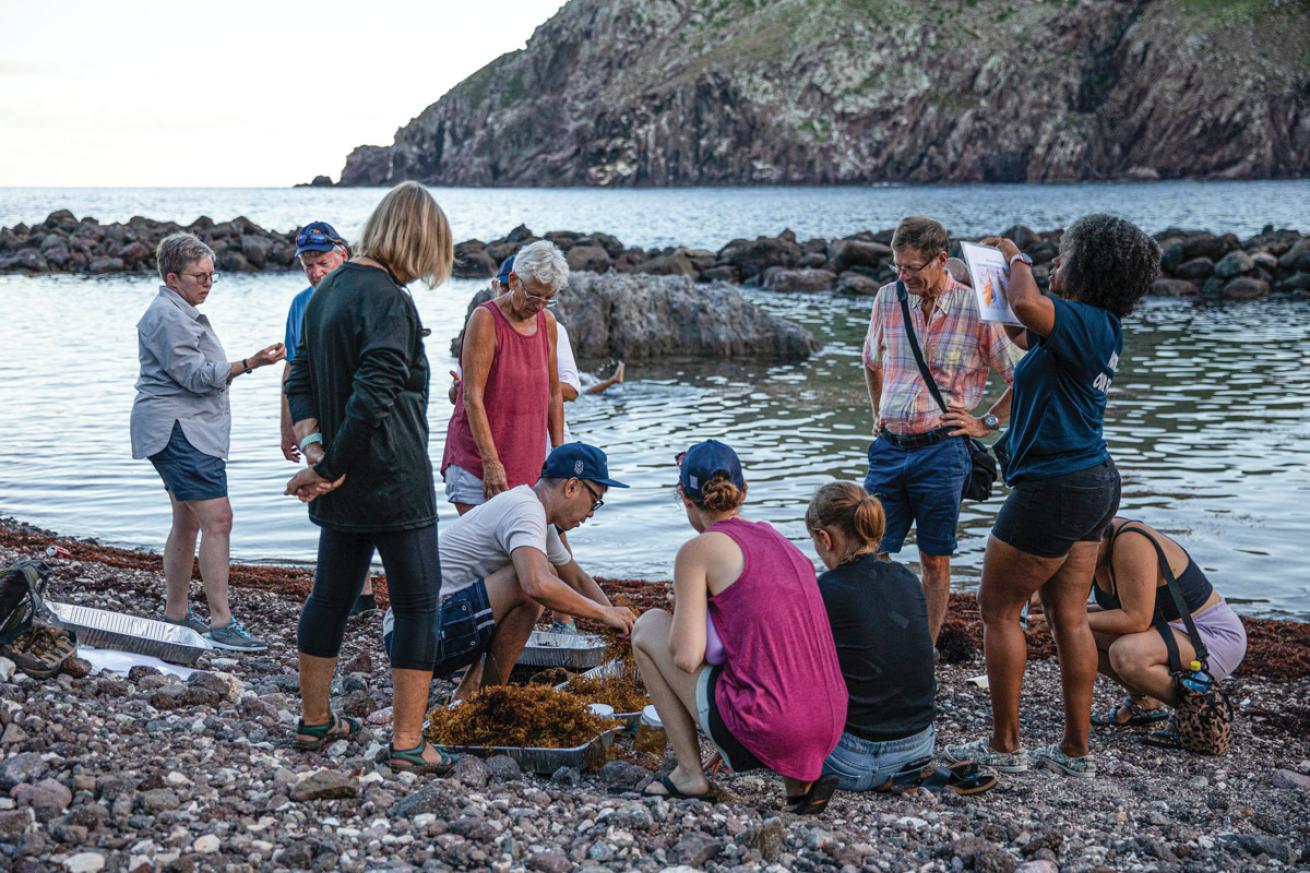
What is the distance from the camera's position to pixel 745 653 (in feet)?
14.2

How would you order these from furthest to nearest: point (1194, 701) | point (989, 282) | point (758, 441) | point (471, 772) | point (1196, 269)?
point (1196, 269) → point (758, 441) → point (1194, 701) → point (989, 282) → point (471, 772)

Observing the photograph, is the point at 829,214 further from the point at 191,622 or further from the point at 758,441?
the point at 191,622

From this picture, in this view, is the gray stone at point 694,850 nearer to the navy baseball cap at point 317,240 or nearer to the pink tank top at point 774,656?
the pink tank top at point 774,656

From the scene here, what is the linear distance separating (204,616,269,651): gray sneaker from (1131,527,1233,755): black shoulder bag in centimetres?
453

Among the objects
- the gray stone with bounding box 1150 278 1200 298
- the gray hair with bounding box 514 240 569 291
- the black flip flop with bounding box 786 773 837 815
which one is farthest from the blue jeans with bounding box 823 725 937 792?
the gray stone with bounding box 1150 278 1200 298

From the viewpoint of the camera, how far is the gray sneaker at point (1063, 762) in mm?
5105

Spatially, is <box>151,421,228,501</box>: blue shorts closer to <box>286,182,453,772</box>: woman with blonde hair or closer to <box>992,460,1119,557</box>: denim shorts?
<box>286,182,453,772</box>: woman with blonde hair

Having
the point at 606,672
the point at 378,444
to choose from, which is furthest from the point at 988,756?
the point at 378,444

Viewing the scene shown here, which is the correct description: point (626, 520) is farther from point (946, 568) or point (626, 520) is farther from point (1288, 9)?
point (1288, 9)

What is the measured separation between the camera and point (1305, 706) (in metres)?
6.14

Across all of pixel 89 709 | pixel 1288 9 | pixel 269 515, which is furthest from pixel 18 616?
pixel 1288 9

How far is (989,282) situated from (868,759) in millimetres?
1931

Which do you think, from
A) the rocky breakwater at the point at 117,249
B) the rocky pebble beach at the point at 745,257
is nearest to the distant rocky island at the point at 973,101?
the rocky pebble beach at the point at 745,257

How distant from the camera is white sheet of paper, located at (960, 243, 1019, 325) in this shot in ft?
15.9
